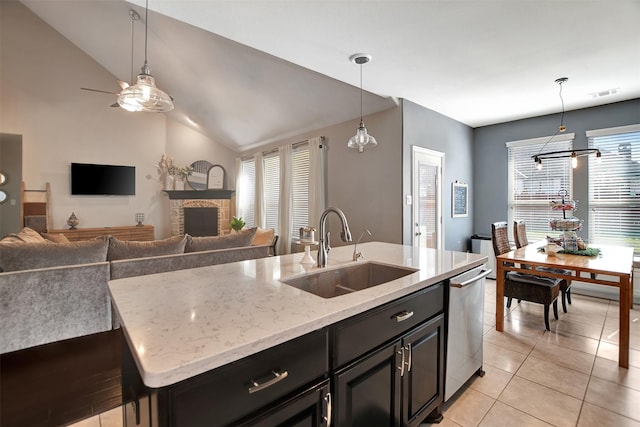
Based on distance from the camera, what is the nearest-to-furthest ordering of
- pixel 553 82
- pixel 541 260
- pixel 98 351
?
1. pixel 98 351
2. pixel 541 260
3. pixel 553 82

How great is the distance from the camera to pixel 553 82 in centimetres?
322

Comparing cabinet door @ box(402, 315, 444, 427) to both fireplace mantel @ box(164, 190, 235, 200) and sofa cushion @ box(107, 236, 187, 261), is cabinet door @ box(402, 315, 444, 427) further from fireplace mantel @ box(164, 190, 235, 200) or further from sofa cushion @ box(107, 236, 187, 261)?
fireplace mantel @ box(164, 190, 235, 200)

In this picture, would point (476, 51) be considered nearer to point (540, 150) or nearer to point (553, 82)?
point (553, 82)

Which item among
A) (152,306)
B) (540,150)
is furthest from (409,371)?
(540,150)

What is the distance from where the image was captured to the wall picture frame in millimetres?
4605

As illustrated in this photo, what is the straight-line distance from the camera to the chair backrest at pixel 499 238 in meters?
3.28

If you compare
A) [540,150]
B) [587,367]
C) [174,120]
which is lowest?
[587,367]

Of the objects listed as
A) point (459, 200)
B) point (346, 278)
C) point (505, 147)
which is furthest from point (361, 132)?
point (505, 147)

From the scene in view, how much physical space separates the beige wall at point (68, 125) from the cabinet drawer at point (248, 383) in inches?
264

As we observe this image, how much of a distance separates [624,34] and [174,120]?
748 centimetres

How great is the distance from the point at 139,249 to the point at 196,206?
13.7 ft

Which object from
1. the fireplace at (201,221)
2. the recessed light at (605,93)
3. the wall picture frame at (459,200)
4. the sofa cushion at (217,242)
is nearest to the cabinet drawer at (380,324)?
Answer: the sofa cushion at (217,242)

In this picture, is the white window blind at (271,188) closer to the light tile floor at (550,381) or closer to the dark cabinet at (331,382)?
the light tile floor at (550,381)

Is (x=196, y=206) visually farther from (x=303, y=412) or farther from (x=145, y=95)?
(x=303, y=412)
